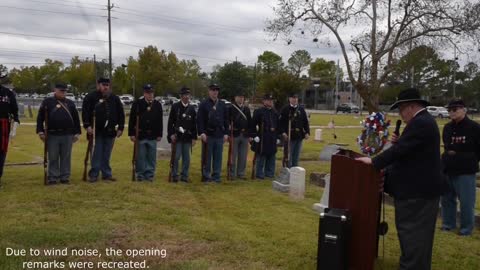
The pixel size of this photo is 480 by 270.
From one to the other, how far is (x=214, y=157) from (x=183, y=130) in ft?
3.04

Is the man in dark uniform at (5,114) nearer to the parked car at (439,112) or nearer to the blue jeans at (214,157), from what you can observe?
the blue jeans at (214,157)

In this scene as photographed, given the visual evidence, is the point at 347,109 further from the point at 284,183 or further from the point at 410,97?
the point at 410,97

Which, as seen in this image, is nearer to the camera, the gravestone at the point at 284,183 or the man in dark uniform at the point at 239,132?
the gravestone at the point at 284,183

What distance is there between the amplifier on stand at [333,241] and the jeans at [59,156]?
19.1 ft

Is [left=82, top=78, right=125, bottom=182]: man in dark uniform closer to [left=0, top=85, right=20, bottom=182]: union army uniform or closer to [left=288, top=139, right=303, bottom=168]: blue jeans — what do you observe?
[left=0, top=85, right=20, bottom=182]: union army uniform

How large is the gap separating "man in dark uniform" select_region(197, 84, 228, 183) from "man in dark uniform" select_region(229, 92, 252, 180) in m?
0.38

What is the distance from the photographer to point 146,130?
9820 mm

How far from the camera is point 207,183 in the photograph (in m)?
10.3

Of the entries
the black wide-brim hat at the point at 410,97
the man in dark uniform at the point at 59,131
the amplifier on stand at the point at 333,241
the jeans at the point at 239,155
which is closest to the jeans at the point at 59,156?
the man in dark uniform at the point at 59,131

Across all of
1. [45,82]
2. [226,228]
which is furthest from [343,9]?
[45,82]

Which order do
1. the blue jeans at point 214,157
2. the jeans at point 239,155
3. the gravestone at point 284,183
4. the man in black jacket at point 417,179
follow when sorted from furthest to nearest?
the jeans at point 239,155, the blue jeans at point 214,157, the gravestone at point 284,183, the man in black jacket at point 417,179

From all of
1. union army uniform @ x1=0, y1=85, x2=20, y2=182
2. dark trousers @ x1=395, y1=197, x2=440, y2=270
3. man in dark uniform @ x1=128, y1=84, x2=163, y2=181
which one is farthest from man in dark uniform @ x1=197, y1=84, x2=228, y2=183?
dark trousers @ x1=395, y1=197, x2=440, y2=270

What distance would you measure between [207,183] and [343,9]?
7.77m

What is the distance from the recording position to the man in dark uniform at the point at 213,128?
1027cm
